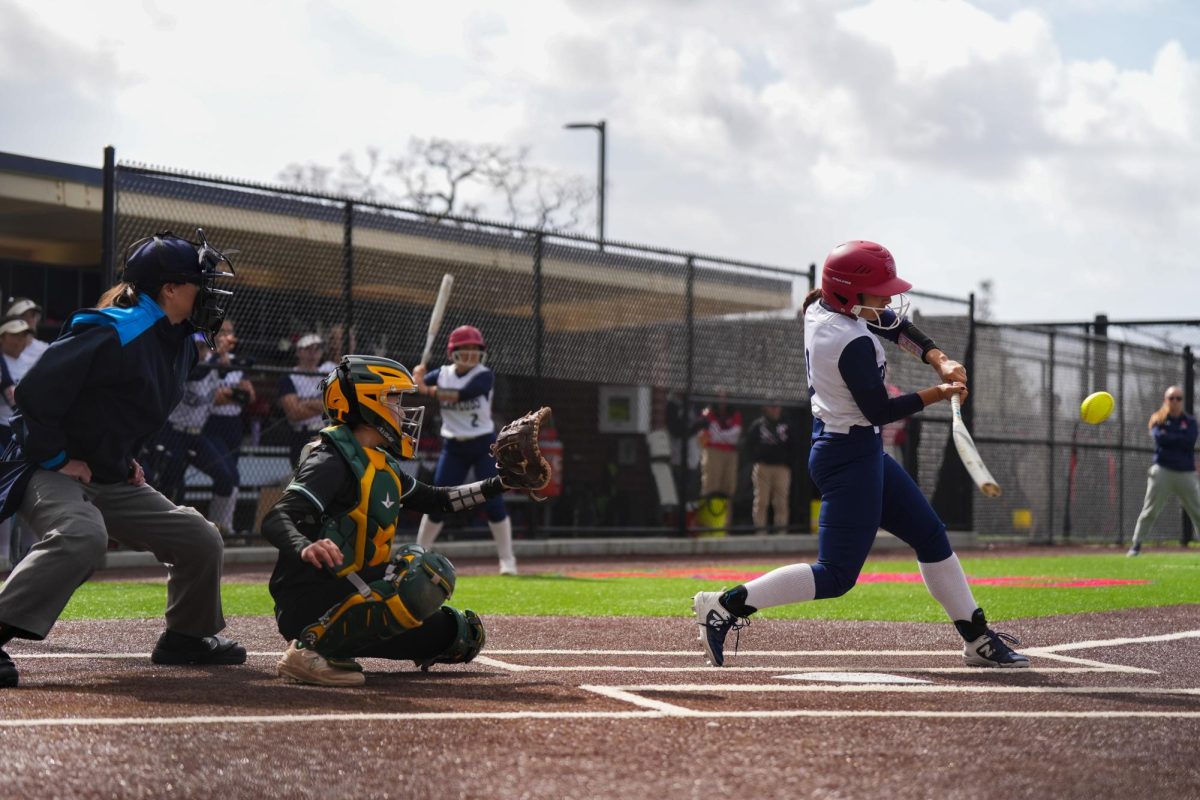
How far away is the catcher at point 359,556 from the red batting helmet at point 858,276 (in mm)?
1411

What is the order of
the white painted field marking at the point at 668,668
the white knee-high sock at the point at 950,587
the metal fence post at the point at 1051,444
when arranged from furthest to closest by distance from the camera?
the metal fence post at the point at 1051,444, the white knee-high sock at the point at 950,587, the white painted field marking at the point at 668,668

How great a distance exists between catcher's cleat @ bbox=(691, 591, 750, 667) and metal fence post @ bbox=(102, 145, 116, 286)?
8.40 m

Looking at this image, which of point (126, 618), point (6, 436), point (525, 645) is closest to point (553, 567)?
point (6, 436)

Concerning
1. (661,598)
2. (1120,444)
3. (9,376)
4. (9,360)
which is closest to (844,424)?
(661,598)

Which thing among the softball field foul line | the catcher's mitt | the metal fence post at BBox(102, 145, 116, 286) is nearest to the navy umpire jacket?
the catcher's mitt

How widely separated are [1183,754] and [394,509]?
318 centimetres

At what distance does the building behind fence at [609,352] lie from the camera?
48.5 ft

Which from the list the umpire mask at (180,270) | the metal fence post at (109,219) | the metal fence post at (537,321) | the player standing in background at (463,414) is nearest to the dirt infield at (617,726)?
the umpire mask at (180,270)

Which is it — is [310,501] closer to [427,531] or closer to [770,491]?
[427,531]

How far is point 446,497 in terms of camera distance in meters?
6.47

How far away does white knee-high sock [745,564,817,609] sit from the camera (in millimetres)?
6367

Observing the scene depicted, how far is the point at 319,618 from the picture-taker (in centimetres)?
604

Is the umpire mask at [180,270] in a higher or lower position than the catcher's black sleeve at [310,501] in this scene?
higher

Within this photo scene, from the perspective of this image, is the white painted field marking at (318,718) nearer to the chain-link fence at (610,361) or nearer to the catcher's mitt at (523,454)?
the catcher's mitt at (523,454)
